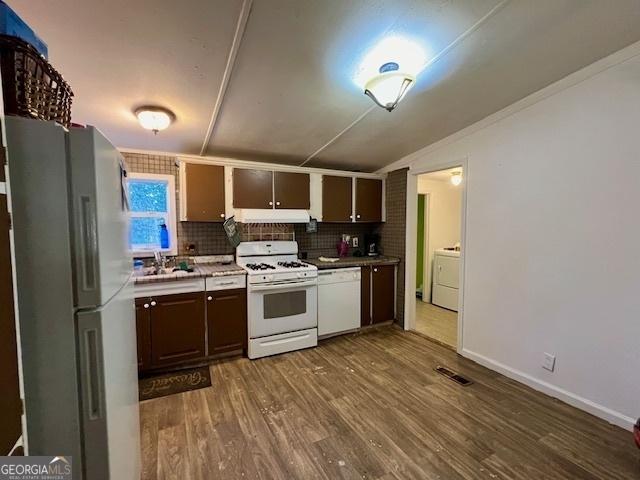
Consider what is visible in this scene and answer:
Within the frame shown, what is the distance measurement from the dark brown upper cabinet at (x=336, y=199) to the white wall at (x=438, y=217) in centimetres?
175

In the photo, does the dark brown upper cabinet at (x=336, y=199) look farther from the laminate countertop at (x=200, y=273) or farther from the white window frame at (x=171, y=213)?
the white window frame at (x=171, y=213)

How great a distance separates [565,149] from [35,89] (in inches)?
125

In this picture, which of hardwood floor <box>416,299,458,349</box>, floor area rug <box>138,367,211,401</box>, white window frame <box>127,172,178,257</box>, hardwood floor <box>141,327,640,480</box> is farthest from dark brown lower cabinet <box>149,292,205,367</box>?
hardwood floor <box>416,299,458,349</box>

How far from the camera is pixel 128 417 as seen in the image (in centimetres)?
122

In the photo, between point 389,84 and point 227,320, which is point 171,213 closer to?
point 227,320

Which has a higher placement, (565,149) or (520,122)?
(520,122)

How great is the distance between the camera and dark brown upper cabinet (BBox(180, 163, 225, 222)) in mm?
3041

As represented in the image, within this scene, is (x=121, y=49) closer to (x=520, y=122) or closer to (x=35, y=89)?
(x=35, y=89)

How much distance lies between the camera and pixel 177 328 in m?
2.73

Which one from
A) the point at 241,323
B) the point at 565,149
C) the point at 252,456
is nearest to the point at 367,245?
the point at 241,323

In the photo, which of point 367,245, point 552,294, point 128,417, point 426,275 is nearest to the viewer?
point 128,417

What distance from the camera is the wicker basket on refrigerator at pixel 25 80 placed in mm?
785

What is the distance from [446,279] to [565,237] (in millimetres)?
2512

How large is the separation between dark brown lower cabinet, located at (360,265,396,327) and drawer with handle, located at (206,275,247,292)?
1.54 meters
